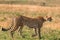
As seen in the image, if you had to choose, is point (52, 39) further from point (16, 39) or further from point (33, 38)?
point (16, 39)

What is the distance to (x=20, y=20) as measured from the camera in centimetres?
1123

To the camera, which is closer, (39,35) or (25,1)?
(39,35)

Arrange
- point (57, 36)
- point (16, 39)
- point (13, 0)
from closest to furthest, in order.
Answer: point (16, 39)
point (57, 36)
point (13, 0)

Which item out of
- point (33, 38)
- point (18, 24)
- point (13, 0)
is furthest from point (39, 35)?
point (13, 0)

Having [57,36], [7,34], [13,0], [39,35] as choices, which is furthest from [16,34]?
[13,0]

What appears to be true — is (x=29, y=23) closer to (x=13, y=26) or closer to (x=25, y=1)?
(x=13, y=26)

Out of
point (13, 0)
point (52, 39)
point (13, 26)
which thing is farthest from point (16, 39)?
point (13, 0)

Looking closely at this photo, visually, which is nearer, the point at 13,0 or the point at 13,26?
the point at 13,26

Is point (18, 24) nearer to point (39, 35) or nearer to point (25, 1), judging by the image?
point (39, 35)

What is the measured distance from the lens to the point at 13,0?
4228cm

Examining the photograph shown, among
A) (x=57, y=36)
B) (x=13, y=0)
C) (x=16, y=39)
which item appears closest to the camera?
(x=16, y=39)

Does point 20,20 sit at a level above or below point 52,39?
above

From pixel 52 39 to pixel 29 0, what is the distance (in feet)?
109

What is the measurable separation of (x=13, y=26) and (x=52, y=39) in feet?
6.09
